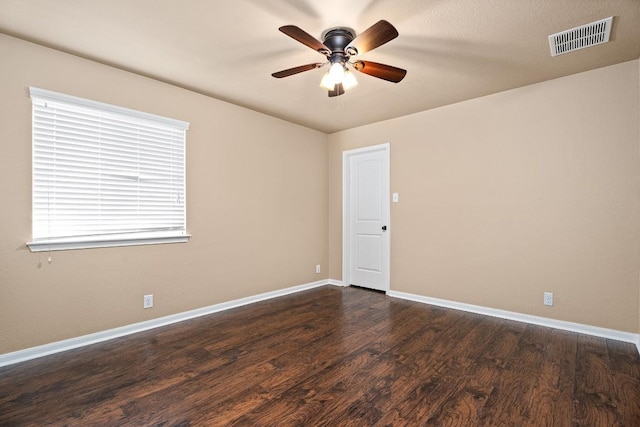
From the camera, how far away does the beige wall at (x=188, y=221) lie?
2.42m

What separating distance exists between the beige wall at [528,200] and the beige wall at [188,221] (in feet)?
4.61

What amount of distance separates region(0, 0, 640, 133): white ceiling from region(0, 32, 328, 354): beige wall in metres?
0.26

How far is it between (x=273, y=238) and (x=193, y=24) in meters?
2.68

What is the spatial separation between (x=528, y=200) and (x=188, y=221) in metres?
3.64

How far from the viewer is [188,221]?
3426mm

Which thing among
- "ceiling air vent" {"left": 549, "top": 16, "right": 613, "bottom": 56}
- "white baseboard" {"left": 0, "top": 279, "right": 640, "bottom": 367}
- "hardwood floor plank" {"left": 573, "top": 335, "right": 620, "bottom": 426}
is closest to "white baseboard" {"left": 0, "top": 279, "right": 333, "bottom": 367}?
"white baseboard" {"left": 0, "top": 279, "right": 640, "bottom": 367}

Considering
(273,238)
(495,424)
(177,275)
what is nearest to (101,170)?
(177,275)

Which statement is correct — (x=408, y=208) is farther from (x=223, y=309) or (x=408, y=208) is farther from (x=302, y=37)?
(x=302, y=37)

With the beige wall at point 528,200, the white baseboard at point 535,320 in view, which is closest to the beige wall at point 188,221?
the beige wall at point 528,200

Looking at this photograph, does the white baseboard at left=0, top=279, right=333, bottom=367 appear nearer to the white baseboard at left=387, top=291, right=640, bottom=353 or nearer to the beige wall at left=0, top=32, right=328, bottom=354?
the beige wall at left=0, top=32, right=328, bottom=354

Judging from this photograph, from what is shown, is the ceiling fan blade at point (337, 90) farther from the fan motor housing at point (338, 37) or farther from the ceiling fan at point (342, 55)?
the fan motor housing at point (338, 37)

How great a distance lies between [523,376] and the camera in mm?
2221

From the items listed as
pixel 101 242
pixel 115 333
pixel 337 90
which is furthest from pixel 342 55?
pixel 115 333

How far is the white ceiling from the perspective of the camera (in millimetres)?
2051
